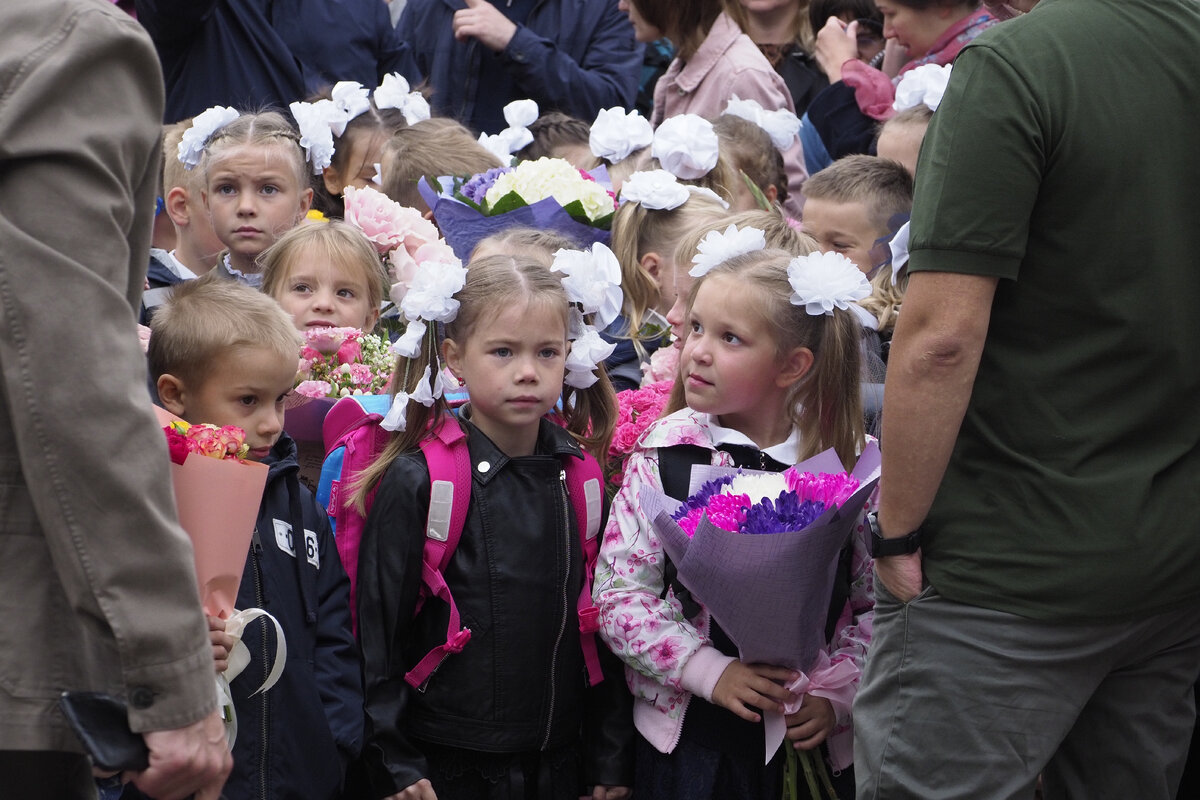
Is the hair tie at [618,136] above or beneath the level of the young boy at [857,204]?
beneath

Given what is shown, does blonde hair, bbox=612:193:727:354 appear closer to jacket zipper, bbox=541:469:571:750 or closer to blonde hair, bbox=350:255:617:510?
blonde hair, bbox=350:255:617:510

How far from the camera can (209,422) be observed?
10.7ft

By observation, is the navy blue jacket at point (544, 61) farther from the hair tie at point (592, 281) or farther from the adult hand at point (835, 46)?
the hair tie at point (592, 281)

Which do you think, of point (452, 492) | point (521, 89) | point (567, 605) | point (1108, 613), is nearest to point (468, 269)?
point (452, 492)

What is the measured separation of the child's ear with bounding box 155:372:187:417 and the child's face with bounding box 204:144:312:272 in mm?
1719

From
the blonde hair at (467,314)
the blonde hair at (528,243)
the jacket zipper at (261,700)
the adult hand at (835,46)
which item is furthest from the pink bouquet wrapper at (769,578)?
the adult hand at (835,46)

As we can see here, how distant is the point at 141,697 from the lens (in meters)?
1.93

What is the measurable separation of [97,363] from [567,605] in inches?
69.4

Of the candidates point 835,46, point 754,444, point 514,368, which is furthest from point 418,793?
point 835,46

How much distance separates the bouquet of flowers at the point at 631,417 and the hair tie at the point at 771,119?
2023mm

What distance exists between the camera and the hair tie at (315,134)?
17.7 feet

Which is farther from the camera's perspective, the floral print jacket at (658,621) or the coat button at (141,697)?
the floral print jacket at (658,621)

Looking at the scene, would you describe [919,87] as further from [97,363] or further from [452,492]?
[97,363]

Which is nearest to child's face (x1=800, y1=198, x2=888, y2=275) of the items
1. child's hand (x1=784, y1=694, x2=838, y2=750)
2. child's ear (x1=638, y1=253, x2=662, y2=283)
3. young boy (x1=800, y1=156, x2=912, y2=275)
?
young boy (x1=800, y1=156, x2=912, y2=275)
